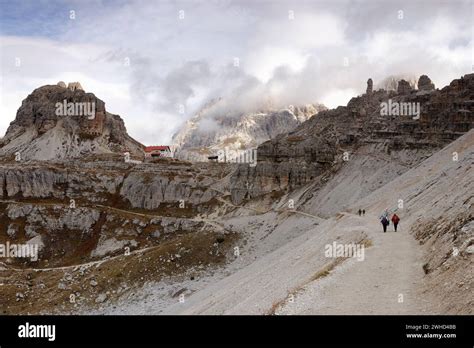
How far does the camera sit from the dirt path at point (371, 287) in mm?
21734

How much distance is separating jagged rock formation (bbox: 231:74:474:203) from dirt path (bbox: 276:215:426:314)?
2595 inches

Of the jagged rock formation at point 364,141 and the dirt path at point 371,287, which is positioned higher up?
the jagged rock formation at point 364,141

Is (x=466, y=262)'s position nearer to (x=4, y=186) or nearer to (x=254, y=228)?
(x=254, y=228)

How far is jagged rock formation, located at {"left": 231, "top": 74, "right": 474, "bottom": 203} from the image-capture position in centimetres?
10000

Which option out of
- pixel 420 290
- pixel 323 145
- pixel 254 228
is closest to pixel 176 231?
pixel 254 228

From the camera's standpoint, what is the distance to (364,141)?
111938 mm

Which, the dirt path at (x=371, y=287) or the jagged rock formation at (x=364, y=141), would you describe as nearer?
the dirt path at (x=371, y=287)

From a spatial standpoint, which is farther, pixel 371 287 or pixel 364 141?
pixel 364 141

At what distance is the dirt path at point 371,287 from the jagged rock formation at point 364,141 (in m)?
65.9

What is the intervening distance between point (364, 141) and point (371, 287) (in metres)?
91.1

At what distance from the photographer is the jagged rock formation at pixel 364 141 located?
100m

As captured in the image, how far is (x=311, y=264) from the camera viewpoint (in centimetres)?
3972

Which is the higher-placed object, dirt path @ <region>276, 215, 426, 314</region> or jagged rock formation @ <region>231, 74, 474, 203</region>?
jagged rock formation @ <region>231, 74, 474, 203</region>

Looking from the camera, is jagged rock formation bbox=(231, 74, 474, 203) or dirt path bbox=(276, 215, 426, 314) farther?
jagged rock formation bbox=(231, 74, 474, 203)
